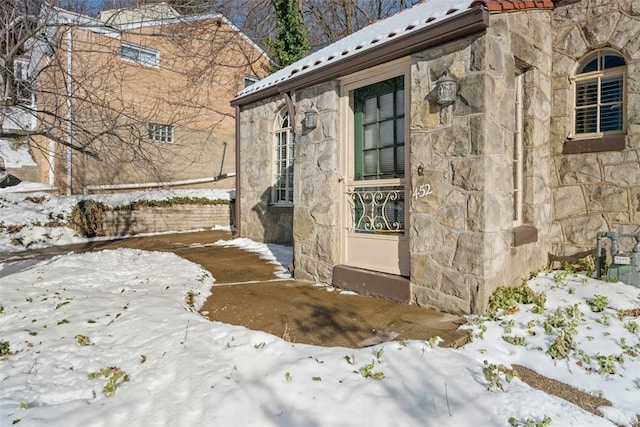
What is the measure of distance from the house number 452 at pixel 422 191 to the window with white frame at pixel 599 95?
91.9 inches

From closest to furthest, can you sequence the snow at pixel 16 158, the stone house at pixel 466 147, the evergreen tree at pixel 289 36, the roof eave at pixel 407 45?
the roof eave at pixel 407 45 → the stone house at pixel 466 147 → the evergreen tree at pixel 289 36 → the snow at pixel 16 158

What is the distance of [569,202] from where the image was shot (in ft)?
15.2

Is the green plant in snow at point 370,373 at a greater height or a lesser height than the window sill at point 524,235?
lesser

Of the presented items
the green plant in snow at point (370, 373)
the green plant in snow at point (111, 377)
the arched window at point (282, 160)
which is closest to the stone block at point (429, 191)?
the green plant in snow at point (370, 373)

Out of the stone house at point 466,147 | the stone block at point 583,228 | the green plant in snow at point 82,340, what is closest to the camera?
the green plant in snow at point 82,340

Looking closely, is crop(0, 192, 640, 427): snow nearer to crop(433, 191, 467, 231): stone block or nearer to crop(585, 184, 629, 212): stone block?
crop(433, 191, 467, 231): stone block

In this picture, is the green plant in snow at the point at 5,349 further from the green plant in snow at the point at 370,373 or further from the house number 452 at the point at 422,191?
the house number 452 at the point at 422,191

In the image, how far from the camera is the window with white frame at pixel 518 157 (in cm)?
427

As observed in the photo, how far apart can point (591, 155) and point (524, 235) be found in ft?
5.03

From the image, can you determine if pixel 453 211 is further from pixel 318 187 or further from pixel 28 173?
pixel 28 173

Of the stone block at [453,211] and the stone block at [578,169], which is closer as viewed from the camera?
the stone block at [453,211]

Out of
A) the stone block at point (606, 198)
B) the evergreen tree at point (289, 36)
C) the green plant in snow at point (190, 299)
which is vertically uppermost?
the evergreen tree at point (289, 36)

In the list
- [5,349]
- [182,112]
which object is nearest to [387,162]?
[5,349]

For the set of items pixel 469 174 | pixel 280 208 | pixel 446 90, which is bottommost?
pixel 280 208
